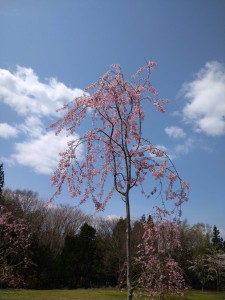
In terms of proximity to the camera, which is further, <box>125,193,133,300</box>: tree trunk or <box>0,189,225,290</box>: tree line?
<box>0,189,225,290</box>: tree line

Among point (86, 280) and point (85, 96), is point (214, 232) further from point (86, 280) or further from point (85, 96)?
point (85, 96)

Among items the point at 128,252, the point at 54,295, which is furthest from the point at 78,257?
the point at 128,252

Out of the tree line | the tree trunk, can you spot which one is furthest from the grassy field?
the tree trunk

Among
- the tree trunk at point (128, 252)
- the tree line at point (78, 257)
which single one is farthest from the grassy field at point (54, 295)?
the tree trunk at point (128, 252)

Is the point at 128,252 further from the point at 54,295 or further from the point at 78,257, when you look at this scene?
the point at 78,257

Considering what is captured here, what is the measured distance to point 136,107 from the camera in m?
5.29

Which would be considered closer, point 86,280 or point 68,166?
point 68,166

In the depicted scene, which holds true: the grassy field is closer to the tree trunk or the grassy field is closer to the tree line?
the tree line

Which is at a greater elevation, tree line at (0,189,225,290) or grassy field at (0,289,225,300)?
tree line at (0,189,225,290)

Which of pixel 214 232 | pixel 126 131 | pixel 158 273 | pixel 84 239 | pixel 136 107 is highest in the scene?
pixel 214 232

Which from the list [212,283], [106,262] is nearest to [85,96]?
[106,262]

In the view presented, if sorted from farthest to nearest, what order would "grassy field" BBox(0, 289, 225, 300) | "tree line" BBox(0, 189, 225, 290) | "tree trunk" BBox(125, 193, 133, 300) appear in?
"tree line" BBox(0, 189, 225, 290) → "grassy field" BBox(0, 289, 225, 300) → "tree trunk" BBox(125, 193, 133, 300)

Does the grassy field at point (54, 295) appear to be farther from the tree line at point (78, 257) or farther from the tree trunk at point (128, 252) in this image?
the tree trunk at point (128, 252)

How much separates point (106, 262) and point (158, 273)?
1977 cm
